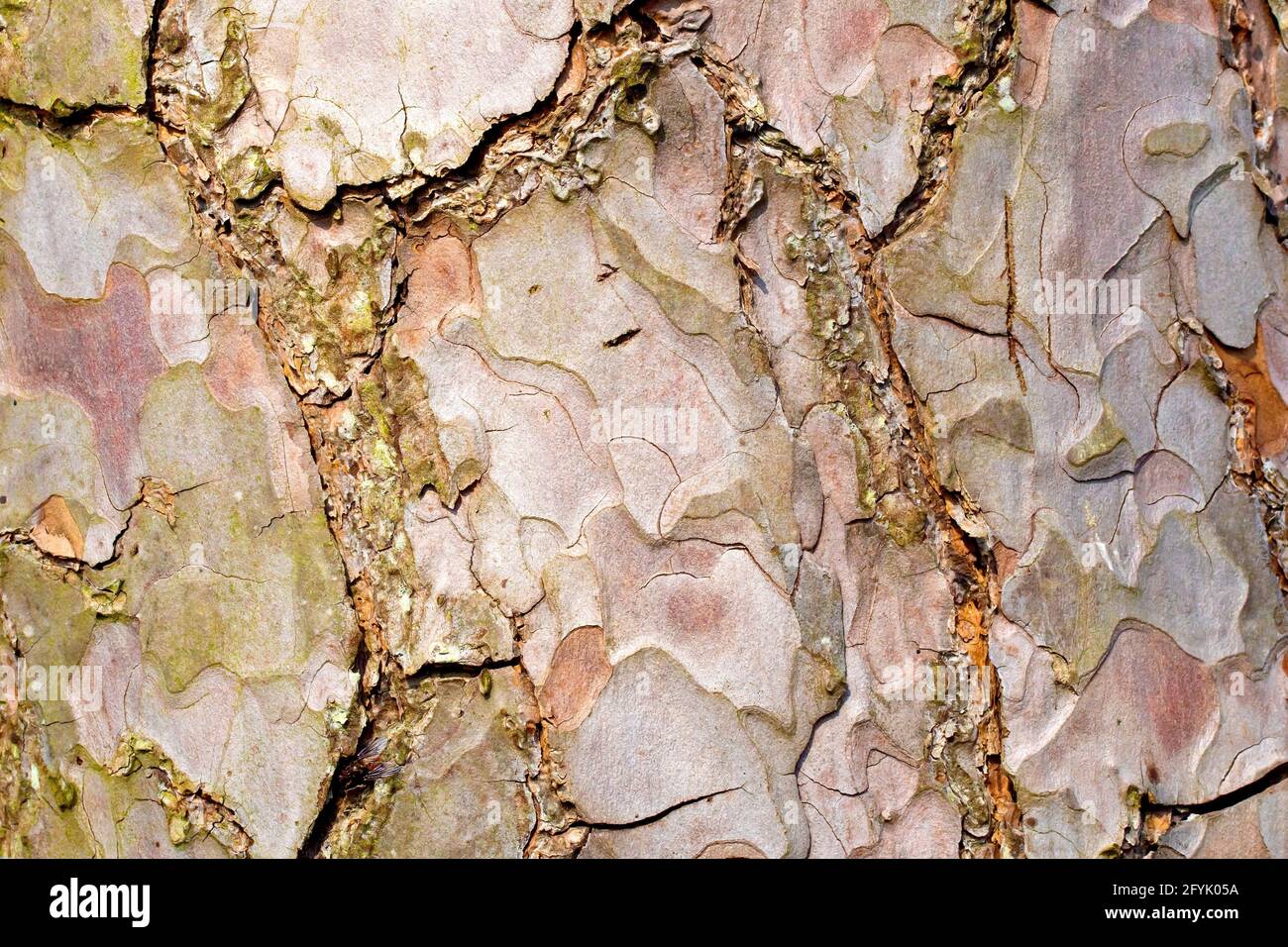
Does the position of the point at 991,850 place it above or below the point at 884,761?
below

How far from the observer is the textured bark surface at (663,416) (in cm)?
90

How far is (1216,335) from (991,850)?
657mm

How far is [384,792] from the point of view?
945 mm

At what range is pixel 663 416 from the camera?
2.96 ft

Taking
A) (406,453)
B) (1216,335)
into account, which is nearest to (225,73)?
(406,453)

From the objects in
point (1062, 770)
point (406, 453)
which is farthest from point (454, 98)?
point (1062, 770)

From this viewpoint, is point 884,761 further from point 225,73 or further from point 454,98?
point 225,73

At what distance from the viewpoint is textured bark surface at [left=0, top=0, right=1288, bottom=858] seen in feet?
2.95
